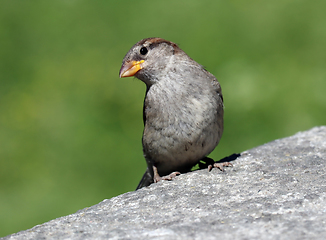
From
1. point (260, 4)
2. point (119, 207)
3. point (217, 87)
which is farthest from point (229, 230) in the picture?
point (260, 4)

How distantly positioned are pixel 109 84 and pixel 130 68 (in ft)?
11.8

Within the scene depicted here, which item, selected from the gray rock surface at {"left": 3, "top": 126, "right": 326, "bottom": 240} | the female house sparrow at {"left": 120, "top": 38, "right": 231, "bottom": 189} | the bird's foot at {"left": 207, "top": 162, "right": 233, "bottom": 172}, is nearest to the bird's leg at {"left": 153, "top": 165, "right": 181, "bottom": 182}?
the female house sparrow at {"left": 120, "top": 38, "right": 231, "bottom": 189}

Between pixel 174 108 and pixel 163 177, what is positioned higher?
pixel 174 108

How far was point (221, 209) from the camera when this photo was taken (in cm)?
268

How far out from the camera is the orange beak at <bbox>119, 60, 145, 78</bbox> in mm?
3715

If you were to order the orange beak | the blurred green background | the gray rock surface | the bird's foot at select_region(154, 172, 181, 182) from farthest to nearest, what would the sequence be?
the blurred green background → the orange beak → the bird's foot at select_region(154, 172, 181, 182) → the gray rock surface

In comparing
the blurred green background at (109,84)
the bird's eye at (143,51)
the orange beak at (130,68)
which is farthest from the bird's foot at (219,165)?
the blurred green background at (109,84)

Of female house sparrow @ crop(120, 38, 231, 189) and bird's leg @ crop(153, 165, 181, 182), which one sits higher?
female house sparrow @ crop(120, 38, 231, 189)

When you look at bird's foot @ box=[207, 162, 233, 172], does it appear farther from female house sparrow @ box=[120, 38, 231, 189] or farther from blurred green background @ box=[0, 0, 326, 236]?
blurred green background @ box=[0, 0, 326, 236]

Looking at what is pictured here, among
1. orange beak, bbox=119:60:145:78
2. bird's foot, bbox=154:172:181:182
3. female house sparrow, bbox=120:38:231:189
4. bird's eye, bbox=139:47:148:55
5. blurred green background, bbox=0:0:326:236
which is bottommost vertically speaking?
bird's foot, bbox=154:172:181:182

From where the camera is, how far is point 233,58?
23.6ft

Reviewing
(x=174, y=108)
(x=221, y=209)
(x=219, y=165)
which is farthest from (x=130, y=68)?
(x=221, y=209)

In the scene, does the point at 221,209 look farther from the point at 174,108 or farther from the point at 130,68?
the point at 130,68

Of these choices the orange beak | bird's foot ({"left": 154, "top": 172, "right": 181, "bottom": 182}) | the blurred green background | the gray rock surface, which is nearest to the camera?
the gray rock surface
